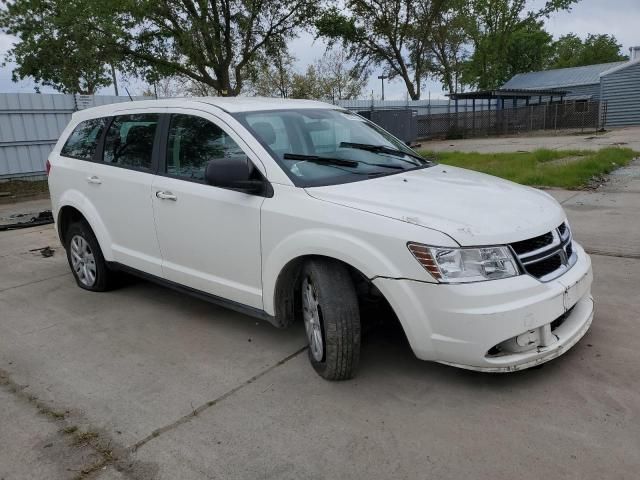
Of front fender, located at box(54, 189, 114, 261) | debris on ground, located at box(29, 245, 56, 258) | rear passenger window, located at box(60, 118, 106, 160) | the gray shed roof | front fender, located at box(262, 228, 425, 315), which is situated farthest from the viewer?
the gray shed roof

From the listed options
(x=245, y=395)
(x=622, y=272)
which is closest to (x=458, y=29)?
(x=622, y=272)

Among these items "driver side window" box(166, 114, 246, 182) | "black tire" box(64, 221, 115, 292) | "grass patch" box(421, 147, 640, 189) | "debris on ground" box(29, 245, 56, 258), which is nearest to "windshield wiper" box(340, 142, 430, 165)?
"driver side window" box(166, 114, 246, 182)

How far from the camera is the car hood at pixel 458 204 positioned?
2.77 m

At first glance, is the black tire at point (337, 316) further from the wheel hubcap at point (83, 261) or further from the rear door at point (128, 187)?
the wheel hubcap at point (83, 261)

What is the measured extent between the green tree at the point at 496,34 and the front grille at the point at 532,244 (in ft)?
149

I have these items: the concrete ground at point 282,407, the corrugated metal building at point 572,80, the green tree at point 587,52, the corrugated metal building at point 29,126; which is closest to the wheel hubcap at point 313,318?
the concrete ground at point 282,407

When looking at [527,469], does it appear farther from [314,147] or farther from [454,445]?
[314,147]

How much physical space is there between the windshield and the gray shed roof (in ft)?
→ 123

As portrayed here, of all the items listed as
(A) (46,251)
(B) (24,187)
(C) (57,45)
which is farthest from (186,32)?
(A) (46,251)

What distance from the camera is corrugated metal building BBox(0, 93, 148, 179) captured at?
12.7 m

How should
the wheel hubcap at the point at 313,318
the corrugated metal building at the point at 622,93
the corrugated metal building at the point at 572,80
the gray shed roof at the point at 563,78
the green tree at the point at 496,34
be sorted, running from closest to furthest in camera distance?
the wheel hubcap at the point at 313,318
the corrugated metal building at the point at 622,93
the corrugated metal building at the point at 572,80
the gray shed roof at the point at 563,78
the green tree at the point at 496,34

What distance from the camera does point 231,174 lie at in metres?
3.26

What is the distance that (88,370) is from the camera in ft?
11.6

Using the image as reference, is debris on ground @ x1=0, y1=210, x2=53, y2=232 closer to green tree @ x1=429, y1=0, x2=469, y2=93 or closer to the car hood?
the car hood
